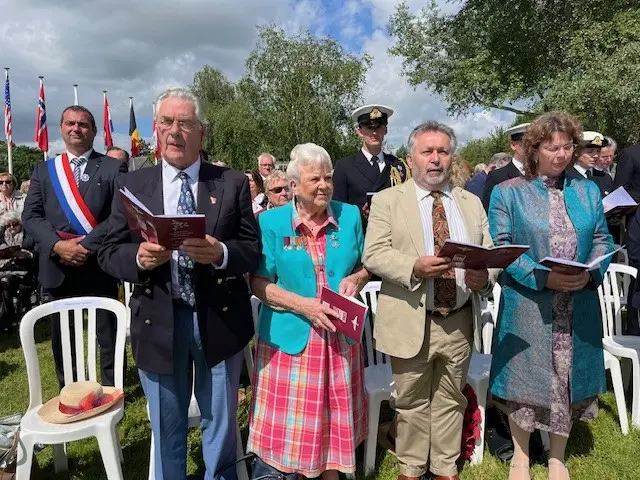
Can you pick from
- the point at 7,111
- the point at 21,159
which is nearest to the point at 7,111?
the point at 7,111

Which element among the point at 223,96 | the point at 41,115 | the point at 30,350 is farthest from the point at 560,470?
the point at 223,96

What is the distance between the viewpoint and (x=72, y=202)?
3621 millimetres

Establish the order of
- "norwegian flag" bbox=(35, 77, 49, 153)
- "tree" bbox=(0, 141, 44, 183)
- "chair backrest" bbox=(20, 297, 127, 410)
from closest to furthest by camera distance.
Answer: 1. "chair backrest" bbox=(20, 297, 127, 410)
2. "norwegian flag" bbox=(35, 77, 49, 153)
3. "tree" bbox=(0, 141, 44, 183)

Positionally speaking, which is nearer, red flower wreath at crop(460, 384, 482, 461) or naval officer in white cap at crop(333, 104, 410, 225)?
red flower wreath at crop(460, 384, 482, 461)

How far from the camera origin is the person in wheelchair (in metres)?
6.48

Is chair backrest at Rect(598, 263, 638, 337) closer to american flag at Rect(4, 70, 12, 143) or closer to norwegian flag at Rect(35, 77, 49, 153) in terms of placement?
norwegian flag at Rect(35, 77, 49, 153)

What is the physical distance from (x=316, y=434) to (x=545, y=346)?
1.38m

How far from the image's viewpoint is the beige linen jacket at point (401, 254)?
2666mm

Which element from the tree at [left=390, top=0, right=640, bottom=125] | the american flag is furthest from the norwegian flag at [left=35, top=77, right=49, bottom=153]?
the tree at [left=390, top=0, right=640, bottom=125]

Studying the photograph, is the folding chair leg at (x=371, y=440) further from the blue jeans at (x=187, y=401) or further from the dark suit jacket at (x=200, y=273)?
the dark suit jacket at (x=200, y=273)

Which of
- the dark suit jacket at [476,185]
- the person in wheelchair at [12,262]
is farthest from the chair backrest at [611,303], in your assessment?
the person in wheelchair at [12,262]

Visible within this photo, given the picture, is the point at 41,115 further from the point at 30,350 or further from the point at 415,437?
the point at 415,437

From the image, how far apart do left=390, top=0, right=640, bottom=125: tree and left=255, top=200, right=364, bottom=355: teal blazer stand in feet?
39.8

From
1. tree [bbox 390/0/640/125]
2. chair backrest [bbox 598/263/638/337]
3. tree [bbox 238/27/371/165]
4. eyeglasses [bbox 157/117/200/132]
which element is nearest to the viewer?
eyeglasses [bbox 157/117/200/132]
